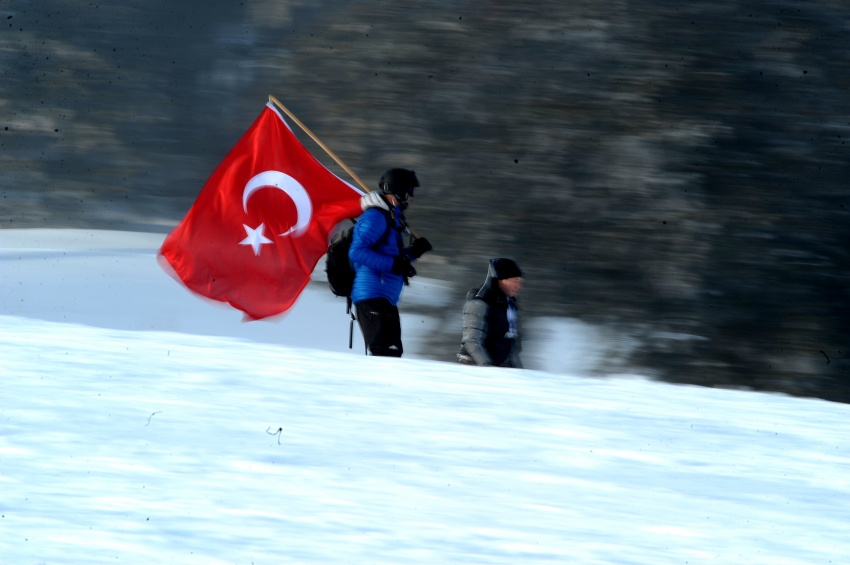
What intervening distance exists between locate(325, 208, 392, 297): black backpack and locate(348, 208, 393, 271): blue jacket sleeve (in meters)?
0.11

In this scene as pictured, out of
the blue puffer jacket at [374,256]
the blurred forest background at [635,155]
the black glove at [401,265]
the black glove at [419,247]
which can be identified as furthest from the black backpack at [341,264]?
the blurred forest background at [635,155]

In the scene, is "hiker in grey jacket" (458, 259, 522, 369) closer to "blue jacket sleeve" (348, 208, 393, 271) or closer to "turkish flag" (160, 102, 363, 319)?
"blue jacket sleeve" (348, 208, 393, 271)

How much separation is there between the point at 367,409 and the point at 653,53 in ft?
13.5

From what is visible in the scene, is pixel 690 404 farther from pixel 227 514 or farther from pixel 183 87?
pixel 183 87

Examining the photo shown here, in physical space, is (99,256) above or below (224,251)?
below

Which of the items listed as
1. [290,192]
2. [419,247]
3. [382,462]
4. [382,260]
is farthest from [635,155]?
[382,462]

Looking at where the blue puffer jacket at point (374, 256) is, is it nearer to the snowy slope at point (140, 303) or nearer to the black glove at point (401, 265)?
the black glove at point (401, 265)

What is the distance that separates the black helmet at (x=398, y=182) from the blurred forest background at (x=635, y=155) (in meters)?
1.97

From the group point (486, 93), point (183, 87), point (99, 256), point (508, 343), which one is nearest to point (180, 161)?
point (183, 87)

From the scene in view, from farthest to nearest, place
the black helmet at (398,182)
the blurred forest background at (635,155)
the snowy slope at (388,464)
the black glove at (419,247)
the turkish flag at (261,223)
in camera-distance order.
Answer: the blurred forest background at (635,155), the turkish flag at (261,223), the black glove at (419,247), the black helmet at (398,182), the snowy slope at (388,464)

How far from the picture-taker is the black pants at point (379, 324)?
5746mm

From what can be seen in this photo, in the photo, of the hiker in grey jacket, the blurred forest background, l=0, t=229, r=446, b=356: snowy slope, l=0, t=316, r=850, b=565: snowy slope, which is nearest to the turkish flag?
l=0, t=316, r=850, b=565: snowy slope

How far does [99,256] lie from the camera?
483 inches

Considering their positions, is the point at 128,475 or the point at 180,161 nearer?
the point at 128,475
